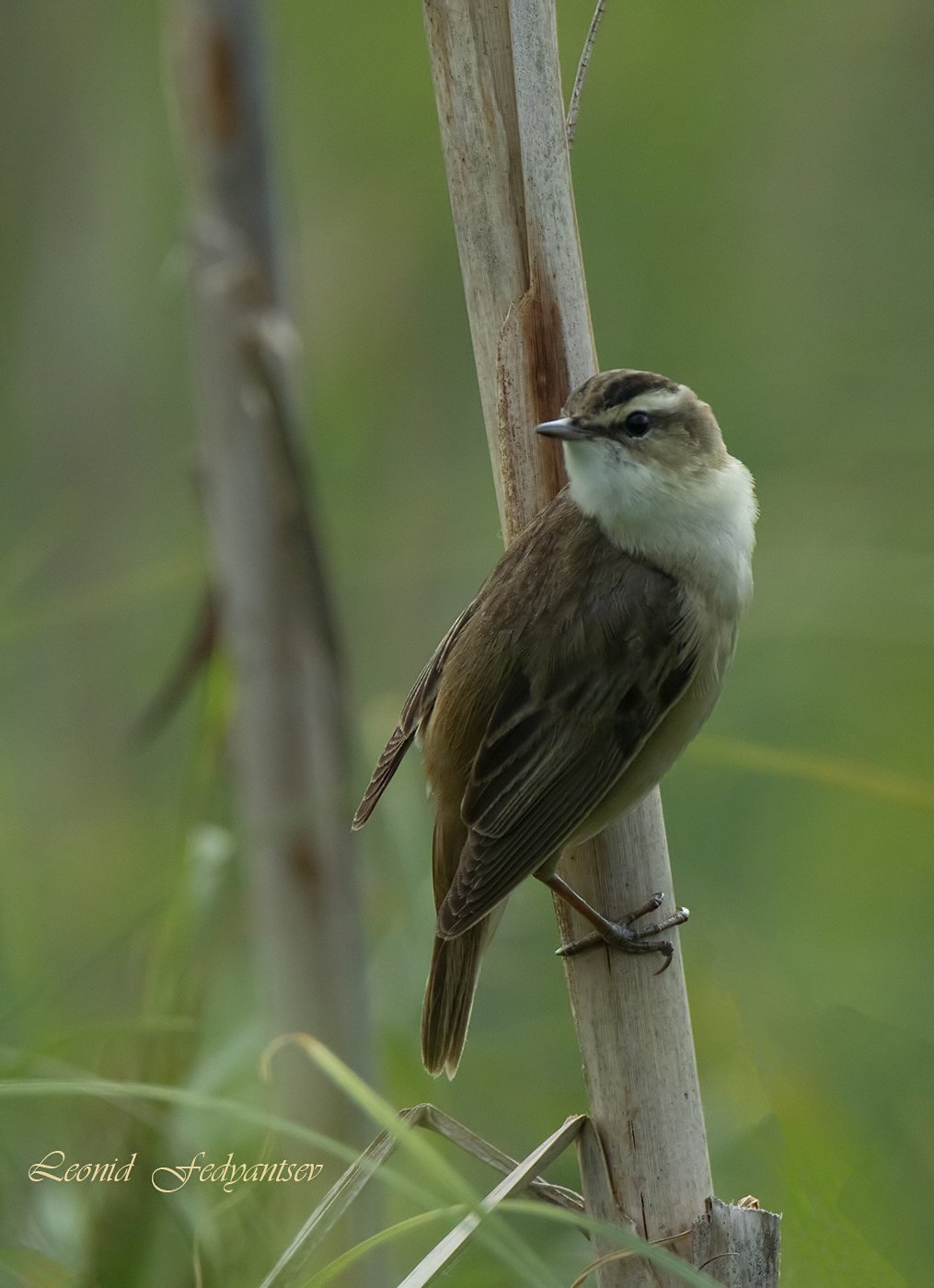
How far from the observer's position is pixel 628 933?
2346 mm

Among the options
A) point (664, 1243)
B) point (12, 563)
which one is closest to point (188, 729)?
point (12, 563)

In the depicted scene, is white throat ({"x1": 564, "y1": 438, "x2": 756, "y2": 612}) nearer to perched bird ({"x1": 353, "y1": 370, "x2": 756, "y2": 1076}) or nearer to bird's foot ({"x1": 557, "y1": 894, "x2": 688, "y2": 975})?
perched bird ({"x1": 353, "y1": 370, "x2": 756, "y2": 1076})

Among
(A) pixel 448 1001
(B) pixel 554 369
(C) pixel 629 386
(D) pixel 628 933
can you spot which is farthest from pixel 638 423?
(A) pixel 448 1001

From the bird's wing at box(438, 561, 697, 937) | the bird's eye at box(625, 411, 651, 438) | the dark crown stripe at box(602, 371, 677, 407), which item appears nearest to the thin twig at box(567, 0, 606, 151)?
the dark crown stripe at box(602, 371, 677, 407)

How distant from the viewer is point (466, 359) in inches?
207

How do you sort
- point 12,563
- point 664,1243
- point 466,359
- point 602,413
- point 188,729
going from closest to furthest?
point 664,1243
point 602,413
point 12,563
point 188,729
point 466,359

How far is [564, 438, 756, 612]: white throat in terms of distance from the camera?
278 centimetres

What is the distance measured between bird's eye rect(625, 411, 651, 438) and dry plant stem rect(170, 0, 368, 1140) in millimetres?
668

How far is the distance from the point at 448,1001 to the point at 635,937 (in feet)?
1.64

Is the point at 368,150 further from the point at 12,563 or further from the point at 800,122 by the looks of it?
the point at 12,563

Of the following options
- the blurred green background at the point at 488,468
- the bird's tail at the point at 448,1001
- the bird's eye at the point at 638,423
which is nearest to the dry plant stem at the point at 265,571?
the blurred green background at the point at 488,468

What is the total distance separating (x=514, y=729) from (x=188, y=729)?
7.50ft

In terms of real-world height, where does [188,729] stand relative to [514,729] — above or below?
below

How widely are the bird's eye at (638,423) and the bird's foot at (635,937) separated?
913mm
